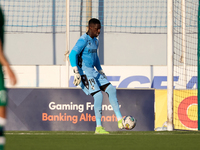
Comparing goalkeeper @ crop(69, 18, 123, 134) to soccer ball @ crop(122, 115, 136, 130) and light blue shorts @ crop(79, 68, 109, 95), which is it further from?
soccer ball @ crop(122, 115, 136, 130)

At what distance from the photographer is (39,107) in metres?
8.23

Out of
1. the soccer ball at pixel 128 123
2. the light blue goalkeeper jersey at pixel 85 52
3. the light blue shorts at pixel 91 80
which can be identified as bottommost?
the soccer ball at pixel 128 123

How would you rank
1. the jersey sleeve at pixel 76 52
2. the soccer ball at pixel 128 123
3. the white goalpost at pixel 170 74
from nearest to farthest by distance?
1. the soccer ball at pixel 128 123
2. the jersey sleeve at pixel 76 52
3. the white goalpost at pixel 170 74

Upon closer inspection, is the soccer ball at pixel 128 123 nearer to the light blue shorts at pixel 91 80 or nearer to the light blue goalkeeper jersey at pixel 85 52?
the light blue shorts at pixel 91 80

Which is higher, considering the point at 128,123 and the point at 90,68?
the point at 90,68

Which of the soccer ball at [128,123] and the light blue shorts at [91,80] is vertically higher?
the light blue shorts at [91,80]

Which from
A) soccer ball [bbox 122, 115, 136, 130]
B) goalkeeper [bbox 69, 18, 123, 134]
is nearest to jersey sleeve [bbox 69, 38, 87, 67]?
goalkeeper [bbox 69, 18, 123, 134]

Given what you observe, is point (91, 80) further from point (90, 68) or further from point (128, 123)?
point (128, 123)

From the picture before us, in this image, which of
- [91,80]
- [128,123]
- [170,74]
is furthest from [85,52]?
[170,74]

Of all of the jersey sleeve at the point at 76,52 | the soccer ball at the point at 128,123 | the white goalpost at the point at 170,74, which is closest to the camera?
the soccer ball at the point at 128,123

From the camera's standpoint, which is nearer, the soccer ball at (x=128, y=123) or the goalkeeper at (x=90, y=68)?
the soccer ball at (x=128, y=123)

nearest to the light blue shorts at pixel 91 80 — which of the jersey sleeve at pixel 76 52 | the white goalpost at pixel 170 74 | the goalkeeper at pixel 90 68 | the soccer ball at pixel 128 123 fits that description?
the goalkeeper at pixel 90 68

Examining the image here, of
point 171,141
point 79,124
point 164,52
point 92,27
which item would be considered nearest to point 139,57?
point 164,52

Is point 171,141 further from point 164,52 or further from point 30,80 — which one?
point 164,52
